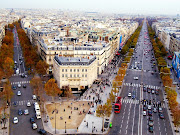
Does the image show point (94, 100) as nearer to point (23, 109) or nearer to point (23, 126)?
point (23, 109)

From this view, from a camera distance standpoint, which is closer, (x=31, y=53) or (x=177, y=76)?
(x=177, y=76)

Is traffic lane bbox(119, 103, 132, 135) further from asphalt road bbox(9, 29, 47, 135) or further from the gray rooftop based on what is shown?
the gray rooftop

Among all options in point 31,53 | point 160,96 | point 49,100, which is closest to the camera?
point 49,100

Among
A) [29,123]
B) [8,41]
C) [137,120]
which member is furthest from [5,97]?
[8,41]

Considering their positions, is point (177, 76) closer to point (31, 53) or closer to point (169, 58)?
point (169, 58)

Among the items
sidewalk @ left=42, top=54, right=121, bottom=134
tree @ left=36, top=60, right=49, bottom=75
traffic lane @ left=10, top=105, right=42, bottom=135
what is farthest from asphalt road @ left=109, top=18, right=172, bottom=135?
tree @ left=36, top=60, right=49, bottom=75

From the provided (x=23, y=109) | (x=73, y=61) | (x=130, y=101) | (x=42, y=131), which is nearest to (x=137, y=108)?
(x=130, y=101)

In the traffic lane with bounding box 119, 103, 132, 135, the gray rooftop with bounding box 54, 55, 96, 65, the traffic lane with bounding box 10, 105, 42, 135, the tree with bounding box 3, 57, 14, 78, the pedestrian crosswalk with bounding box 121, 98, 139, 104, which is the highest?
the gray rooftop with bounding box 54, 55, 96, 65

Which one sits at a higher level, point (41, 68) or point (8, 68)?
point (41, 68)
